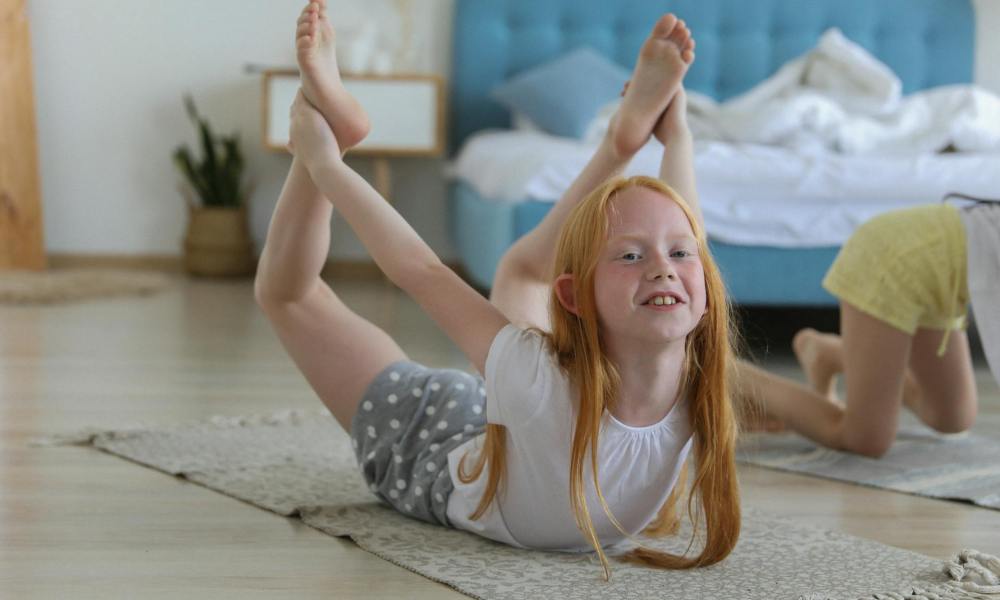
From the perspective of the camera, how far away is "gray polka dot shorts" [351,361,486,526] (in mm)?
1643

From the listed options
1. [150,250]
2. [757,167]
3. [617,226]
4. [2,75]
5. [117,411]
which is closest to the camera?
[617,226]

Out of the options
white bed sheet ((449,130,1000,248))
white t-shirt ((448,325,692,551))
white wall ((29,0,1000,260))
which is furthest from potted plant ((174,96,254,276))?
white t-shirt ((448,325,692,551))

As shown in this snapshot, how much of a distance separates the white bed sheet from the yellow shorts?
1.04m

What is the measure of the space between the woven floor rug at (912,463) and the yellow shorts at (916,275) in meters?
0.23

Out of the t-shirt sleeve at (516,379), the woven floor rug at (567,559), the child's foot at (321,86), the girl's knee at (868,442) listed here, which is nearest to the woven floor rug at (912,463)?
the girl's knee at (868,442)

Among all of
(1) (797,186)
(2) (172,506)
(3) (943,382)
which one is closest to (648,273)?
(2) (172,506)

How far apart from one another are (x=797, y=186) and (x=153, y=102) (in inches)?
107

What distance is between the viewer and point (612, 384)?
1.45m

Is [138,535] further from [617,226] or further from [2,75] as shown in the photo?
[2,75]

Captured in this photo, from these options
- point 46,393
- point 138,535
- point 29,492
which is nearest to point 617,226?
point 138,535

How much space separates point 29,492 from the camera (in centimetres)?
178

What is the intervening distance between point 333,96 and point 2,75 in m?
3.42

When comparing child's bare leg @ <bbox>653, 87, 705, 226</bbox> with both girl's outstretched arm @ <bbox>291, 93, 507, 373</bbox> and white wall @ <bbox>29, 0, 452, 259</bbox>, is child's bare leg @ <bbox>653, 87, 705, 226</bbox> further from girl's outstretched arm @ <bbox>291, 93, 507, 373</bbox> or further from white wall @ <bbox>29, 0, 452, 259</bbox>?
white wall @ <bbox>29, 0, 452, 259</bbox>

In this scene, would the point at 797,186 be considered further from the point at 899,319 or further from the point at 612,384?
the point at 612,384
